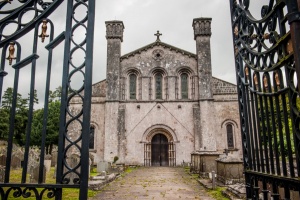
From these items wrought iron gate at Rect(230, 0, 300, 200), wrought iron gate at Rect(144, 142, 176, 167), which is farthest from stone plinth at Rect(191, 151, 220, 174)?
wrought iron gate at Rect(230, 0, 300, 200)

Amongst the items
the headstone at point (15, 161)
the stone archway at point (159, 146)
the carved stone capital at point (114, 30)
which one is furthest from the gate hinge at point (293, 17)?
the carved stone capital at point (114, 30)

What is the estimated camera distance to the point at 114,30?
79.8ft

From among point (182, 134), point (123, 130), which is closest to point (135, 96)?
point (123, 130)

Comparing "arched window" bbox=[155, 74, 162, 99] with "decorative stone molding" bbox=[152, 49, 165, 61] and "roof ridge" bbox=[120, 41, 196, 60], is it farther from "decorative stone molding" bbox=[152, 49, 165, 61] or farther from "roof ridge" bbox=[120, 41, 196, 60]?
"roof ridge" bbox=[120, 41, 196, 60]

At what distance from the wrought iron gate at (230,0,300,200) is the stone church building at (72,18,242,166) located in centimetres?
1830

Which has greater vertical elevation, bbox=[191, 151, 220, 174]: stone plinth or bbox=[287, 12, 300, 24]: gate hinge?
bbox=[287, 12, 300, 24]: gate hinge

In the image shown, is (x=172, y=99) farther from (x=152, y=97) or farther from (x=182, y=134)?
(x=182, y=134)

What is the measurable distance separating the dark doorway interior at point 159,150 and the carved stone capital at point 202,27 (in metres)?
9.99

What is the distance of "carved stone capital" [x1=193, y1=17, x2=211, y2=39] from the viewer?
78.2ft

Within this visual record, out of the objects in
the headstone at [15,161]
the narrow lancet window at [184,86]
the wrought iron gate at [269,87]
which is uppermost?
the narrow lancet window at [184,86]

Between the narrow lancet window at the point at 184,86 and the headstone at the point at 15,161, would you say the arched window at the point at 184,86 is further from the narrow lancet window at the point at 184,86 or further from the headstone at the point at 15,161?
the headstone at the point at 15,161

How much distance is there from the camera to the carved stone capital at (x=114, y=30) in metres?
24.2

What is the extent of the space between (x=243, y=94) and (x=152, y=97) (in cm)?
2010

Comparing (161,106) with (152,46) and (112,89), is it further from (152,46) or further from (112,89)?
(152,46)
